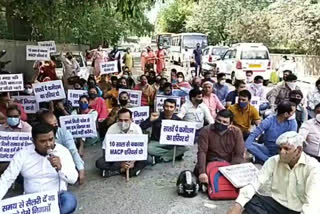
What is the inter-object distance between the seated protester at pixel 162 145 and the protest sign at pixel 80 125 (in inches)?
42.6

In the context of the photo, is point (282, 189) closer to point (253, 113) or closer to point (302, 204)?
point (302, 204)

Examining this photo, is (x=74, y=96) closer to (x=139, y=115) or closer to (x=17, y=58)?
(x=139, y=115)

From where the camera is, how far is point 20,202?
443cm

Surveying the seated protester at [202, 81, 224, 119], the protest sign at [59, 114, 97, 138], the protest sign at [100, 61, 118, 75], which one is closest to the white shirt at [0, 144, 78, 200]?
the protest sign at [59, 114, 97, 138]

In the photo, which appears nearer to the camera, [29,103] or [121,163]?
[121,163]

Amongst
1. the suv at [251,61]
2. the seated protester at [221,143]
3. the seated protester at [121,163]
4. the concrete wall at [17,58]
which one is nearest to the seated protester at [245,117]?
the seated protester at [221,143]

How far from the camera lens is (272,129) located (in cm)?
734

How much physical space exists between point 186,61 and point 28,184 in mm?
27879

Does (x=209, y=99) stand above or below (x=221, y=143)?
above

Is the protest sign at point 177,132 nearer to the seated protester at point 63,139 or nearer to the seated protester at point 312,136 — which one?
the seated protester at point 63,139

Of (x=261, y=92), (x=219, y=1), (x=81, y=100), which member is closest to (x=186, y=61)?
(x=219, y=1)

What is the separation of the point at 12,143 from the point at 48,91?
369cm

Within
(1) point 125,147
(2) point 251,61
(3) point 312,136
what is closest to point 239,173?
(3) point 312,136

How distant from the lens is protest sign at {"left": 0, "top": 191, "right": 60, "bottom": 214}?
4.36m
